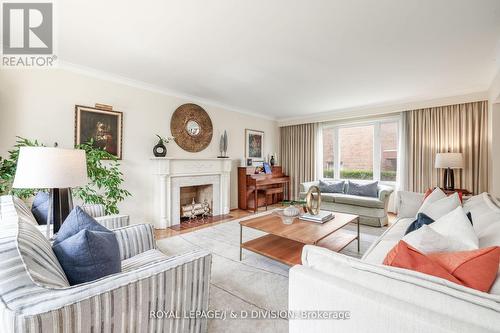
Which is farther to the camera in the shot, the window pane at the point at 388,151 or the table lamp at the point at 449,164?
the window pane at the point at 388,151

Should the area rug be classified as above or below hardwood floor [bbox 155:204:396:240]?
below

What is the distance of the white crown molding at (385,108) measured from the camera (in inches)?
150

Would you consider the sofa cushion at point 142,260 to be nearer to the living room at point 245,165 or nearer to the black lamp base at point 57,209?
the living room at point 245,165

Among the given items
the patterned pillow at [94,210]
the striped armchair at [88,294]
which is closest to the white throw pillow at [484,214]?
the striped armchair at [88,294]

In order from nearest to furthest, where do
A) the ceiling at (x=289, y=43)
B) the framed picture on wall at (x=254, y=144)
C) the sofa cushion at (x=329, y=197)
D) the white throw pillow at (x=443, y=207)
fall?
the ceiling at (x=289, y=43), the white throw pillow at (x=443, y=207), the sofa cushion at (x=329, y=197), the framed picture on wall at (x=254, y=144)

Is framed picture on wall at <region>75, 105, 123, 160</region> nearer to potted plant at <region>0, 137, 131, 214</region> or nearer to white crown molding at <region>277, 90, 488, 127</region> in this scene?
potted plant at <region>0, 137, 131, 214</region>

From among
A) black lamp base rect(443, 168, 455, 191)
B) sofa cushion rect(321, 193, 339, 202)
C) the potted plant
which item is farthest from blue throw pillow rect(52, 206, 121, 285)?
black lamp base rect(443, 168, 455, 191)

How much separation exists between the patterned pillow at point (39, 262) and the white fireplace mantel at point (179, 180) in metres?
2.78

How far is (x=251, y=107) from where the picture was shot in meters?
5.05

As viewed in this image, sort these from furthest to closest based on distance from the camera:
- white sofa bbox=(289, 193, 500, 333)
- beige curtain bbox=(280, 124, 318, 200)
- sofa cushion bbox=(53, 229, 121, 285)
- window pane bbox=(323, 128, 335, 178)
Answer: beige curtain bbox=(280, 124, 318, 200) < window pane bbox=(323, 128, 335, 178) < sofa cushion bbox=(53, 229, 121, 285) < white sofa bbox=(289, 193, 500, 333)

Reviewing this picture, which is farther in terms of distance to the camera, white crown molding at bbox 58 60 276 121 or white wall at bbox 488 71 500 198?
white wall at bbox 488 71 500 198

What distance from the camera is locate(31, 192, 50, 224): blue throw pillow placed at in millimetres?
1983

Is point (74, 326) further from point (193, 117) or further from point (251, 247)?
point (193, 117)

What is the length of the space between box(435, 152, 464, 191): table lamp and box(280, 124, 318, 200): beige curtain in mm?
2513
